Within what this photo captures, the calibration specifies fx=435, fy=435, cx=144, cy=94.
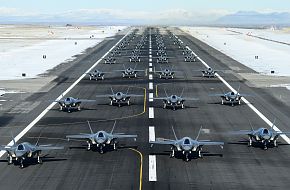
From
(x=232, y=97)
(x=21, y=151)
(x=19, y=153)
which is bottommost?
(x=232, y=97)

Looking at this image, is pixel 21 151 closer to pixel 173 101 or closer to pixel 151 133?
pixel 151 133

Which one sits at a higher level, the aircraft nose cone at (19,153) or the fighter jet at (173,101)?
the aircraft nose cone at (19,153)

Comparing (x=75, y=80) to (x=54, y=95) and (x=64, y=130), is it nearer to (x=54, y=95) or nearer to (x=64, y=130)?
(x=54, y=95)

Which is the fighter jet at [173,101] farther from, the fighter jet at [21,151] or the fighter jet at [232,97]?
the fighter jet at [21,151]

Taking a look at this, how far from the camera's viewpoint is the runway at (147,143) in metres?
36.2

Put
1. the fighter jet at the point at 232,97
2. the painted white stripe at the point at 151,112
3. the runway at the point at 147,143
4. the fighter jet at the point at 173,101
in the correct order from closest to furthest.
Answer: the runway at the point at 147,143
the painted white stripe at the point at 151,112
the fighter jet at the point at 173,101
the fighter jet at the point at 232,97

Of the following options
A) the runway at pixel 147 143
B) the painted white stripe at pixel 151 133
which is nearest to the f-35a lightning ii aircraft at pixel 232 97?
the runway at pixel 147 143

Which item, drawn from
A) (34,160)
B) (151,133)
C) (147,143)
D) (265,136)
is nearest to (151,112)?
(151,133)

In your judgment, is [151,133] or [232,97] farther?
[232,97]

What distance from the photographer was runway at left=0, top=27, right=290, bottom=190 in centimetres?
3625

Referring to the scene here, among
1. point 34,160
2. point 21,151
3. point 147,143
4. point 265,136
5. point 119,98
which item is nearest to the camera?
point 21,151

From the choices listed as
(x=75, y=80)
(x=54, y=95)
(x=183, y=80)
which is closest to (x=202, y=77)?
(x=183, y=80)

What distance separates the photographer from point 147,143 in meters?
46.5

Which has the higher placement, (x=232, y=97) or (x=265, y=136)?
(x=265, y=136)
